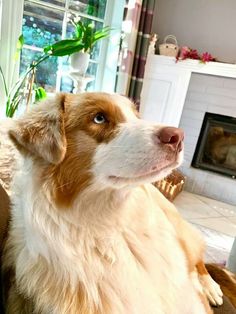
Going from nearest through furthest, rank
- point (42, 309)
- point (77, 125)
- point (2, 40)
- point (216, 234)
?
point (42, 309), point (77, 125), point (2, 40), point (216, 234)

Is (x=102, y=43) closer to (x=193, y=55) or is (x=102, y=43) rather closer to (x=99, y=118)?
(x=193, y=55)

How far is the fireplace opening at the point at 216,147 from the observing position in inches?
136

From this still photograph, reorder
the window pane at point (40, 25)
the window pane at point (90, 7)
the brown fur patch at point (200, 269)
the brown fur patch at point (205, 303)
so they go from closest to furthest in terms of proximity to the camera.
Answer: the brown fur patch at point (205, 303) < the brown fur patch at point (200, 269) < the window pane at point (40, 25) < the window pane at point (90, 7)

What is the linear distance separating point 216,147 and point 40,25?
2.41 m

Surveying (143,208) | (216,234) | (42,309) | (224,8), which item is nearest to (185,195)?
(216,234)

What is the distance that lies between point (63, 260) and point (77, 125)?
35cm

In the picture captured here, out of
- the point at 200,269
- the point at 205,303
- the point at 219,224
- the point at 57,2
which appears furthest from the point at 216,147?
the point at 205,303

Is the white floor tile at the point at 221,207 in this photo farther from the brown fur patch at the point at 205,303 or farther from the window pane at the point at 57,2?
the window pane at the point at 57,2

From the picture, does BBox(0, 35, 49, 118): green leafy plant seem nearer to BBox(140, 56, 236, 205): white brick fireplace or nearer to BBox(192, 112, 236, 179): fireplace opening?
BBox(140, 56, 236, 205): white brick fireplace

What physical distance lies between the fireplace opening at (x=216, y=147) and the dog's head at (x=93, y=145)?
286 centimetres

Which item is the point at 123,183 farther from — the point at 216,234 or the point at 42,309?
the point at 216,234

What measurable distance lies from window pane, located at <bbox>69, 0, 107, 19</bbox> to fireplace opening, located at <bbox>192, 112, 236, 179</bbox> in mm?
1630

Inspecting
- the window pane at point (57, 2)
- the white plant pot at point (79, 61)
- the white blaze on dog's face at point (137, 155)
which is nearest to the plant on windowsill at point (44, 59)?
the white plant pot at point (79, 61)

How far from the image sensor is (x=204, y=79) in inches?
132
